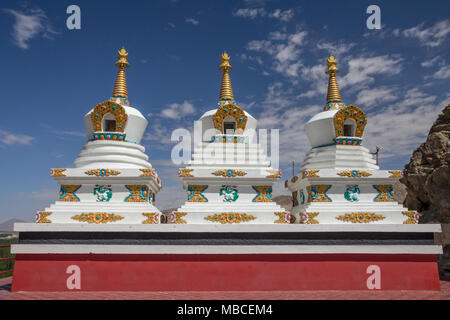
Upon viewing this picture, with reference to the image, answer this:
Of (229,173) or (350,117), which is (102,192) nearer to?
(229,173)

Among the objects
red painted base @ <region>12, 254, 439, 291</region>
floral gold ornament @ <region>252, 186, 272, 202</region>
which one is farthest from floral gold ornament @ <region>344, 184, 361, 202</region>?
floral gold ornament @ <region>252, 186, 272, 202</region>

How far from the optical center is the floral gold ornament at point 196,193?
8.95 meters

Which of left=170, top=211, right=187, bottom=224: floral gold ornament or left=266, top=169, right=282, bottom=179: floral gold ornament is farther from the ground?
left=266, top=169, right=282, bottom=179: floral gold ornament

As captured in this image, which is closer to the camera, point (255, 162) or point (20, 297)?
point (20, 297)

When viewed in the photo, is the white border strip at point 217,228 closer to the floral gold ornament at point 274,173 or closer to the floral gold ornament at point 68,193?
the floral gold ornament at point 68,193

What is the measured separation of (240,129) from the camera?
10.4 m

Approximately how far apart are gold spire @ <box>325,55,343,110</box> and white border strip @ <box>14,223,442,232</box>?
453cm

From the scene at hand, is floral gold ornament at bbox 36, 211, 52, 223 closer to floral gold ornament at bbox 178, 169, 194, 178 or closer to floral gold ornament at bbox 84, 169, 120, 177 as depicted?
floral gold ornament at bbox 84, 169, 120, 177

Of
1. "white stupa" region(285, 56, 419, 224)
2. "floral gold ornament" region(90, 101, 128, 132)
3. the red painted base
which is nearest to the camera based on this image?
the red painted base

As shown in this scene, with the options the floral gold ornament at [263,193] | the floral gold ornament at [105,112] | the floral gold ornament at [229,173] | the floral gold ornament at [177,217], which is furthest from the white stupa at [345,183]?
the floral gold ornament at [105,112]

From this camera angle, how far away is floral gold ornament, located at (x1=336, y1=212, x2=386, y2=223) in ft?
28.9

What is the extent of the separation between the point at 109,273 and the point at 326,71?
32.0ft

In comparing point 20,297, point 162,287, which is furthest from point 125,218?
point 20,297
